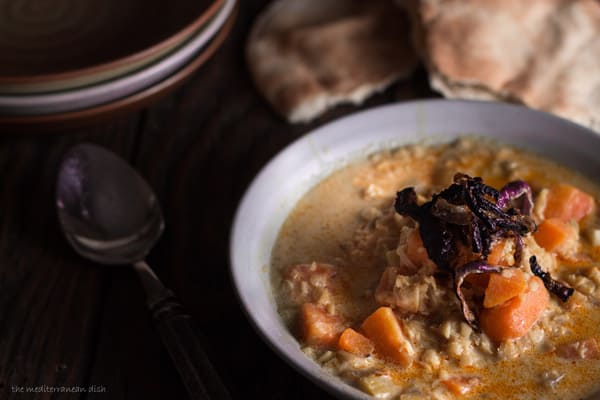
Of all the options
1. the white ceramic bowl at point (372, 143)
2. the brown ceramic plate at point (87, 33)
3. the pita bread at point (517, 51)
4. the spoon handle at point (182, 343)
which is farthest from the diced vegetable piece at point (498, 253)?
the brown ceramic plate at point (87, 33)

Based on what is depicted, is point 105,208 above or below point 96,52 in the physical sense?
below

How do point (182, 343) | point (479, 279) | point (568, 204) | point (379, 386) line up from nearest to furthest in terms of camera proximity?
point (379, 386), point (479, 279), point (182, 343), point (568, 204)

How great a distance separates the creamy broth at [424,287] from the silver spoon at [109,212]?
514 mm

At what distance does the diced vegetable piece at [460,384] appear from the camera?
2.15m

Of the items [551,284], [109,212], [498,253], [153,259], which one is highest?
[498,253]

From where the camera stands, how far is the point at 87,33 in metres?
3.45

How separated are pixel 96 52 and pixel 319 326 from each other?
1693 millimetres

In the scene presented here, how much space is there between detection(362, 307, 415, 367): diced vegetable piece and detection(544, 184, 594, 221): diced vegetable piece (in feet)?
2.35

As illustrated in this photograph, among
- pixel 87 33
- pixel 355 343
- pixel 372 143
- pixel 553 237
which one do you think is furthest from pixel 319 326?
pixel 87 33

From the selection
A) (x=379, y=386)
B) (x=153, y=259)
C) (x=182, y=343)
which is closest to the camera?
(x=379, y=386)

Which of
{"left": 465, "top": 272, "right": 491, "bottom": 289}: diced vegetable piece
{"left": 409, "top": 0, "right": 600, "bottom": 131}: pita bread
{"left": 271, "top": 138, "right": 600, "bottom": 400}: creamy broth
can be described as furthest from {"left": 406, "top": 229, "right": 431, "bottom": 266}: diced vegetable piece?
{"left": 409, "top": 0, "right": 600, "bottom": 131}: pita bread

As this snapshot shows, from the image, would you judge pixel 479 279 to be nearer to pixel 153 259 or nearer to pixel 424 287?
pixel 424 287

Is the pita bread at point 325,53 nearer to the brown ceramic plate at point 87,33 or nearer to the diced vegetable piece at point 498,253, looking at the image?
the brown ceramic plate at point 87,33

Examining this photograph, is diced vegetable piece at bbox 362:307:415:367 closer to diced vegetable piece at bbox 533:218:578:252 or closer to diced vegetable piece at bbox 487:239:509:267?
diced vegetable piece at bbox 487:239:509:267
